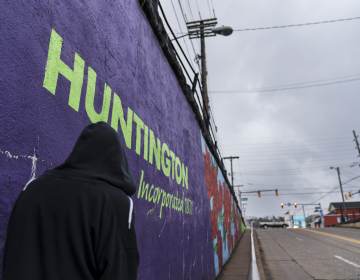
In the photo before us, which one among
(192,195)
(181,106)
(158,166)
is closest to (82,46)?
(158,166)

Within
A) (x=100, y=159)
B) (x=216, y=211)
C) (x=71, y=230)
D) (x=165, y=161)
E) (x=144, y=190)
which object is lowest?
(x=71, y=230)

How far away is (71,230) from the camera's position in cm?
126

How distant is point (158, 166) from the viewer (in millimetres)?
4047

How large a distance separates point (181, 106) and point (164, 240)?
8.81ft

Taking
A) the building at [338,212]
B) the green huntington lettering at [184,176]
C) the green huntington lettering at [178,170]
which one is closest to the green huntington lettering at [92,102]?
the green huntington lettering at [178,170]

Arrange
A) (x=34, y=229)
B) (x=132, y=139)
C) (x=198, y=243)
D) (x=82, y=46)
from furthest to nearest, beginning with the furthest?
1. (x=198, y=243)
2. (x=132, y=139)
3. (x=82, y=46)
4. (x=34, y=229)

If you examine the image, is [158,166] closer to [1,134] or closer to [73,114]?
[73,114]

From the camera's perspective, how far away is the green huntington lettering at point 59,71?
201 cm

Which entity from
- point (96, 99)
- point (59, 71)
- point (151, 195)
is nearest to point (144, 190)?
point (151, 195)

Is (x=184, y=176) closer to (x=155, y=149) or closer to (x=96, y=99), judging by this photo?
(x=155, y=149)

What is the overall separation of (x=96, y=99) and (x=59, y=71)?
0.51 metres

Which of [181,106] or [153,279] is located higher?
[181,106]

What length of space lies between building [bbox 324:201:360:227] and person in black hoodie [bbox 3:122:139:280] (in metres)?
80.4

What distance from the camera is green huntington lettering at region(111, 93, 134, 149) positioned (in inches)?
114
